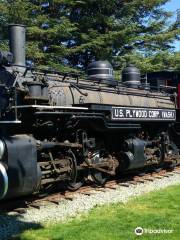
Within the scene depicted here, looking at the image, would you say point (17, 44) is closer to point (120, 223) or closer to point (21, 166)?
point (21, 166)

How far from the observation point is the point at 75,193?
923 cm

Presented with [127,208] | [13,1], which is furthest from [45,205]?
[13,1]

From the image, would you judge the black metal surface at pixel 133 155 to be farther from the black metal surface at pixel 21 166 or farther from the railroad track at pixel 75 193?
the black metal surface at pixel 21 166

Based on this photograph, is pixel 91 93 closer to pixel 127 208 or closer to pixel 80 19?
pixel 127 208

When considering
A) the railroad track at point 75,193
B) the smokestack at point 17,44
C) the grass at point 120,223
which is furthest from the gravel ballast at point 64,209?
the smokestack at point 17,44

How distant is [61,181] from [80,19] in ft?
60.9

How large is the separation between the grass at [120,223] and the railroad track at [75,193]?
1.06m

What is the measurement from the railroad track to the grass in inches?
41.7

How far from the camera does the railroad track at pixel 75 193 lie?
313 inches

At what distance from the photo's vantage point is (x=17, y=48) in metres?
8.96

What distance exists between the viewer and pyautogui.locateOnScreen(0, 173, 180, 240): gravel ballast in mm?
6879

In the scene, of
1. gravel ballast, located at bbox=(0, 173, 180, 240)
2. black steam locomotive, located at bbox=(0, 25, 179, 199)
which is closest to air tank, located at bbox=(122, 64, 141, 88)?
Answer: black steam locomotive, located at bbox=(0, 25, 179, 199)

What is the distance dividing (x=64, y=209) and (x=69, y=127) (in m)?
1.93

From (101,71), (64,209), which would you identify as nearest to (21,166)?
(64,209)
